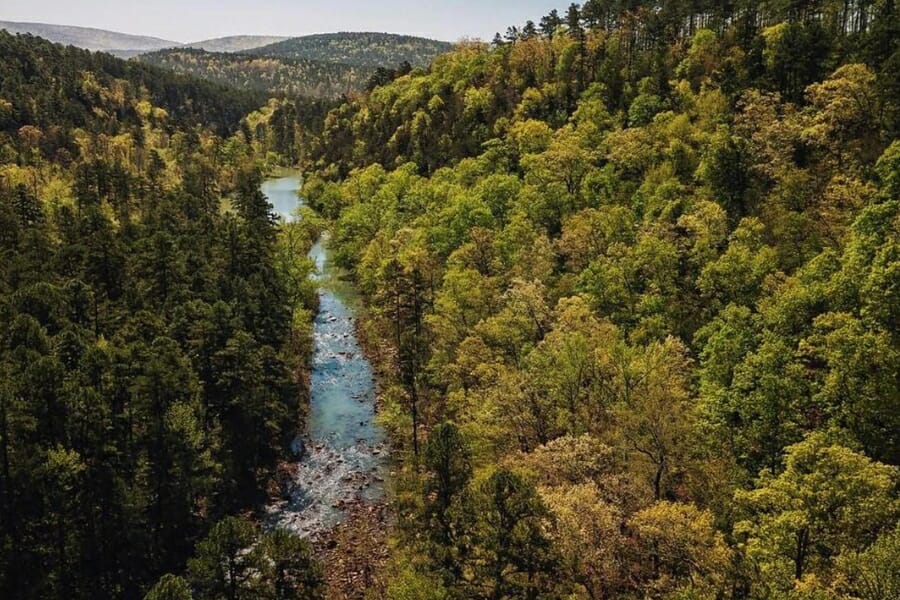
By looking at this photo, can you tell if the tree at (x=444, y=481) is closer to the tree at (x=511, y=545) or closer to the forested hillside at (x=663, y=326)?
the forested hillside at (x=663, y=326)

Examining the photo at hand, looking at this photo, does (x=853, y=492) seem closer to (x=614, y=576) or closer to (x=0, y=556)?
(x=614, y=576)

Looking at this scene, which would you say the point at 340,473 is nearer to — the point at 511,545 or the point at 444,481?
the point at 444,481

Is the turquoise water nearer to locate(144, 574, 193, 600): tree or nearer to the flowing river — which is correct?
the flowing river

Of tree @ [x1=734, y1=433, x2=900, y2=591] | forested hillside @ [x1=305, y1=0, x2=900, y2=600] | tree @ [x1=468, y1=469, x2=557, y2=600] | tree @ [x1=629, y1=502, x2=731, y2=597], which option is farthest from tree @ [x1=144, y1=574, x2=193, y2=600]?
tree @ [x1=734, y1=433, x2=900, y2=591]

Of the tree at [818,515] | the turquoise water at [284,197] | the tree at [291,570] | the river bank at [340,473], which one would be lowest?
the river bank at [340,473]

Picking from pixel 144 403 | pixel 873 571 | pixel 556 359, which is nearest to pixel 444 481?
pixel 556 359

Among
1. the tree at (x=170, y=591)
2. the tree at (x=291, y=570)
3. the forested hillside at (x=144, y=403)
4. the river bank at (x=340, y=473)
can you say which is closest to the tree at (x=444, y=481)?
the tree at (x=291, y=570)
